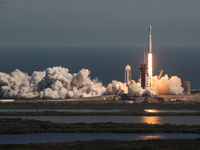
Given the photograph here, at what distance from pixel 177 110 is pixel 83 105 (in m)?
16.5

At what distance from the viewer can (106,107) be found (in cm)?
10106

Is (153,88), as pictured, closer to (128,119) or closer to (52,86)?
(52,86)

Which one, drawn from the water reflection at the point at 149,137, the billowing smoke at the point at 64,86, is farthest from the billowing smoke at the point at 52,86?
the water reflection at the point at 149,137

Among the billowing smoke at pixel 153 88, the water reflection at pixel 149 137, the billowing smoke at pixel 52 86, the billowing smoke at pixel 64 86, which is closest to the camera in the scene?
the water reflection at pixel 149 137

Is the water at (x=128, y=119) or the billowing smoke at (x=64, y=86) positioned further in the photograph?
the billowing smoke at (x=64, y=86)

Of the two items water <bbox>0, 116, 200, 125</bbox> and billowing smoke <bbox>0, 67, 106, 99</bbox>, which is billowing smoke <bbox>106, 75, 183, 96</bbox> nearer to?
billowing smoke <bbox>0, 67, 106, 99</bbox>

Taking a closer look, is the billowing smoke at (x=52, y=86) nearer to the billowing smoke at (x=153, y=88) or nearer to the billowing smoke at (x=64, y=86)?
the billowing smoke at (x=64, y=86)

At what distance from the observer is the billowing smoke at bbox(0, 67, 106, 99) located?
113 meters

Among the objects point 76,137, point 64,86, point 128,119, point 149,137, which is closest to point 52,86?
point 64,86

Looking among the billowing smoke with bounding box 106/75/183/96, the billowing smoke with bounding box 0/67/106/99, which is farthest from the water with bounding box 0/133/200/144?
the billowing smoke with bounding box 0/67/106/99

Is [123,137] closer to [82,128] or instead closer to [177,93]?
[82,128]

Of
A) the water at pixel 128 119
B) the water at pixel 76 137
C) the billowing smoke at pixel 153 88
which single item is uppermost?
the billowing smoke at pixel 153 88

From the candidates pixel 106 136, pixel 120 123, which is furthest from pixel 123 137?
pixel 120 123

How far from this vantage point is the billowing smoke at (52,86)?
113062mm
